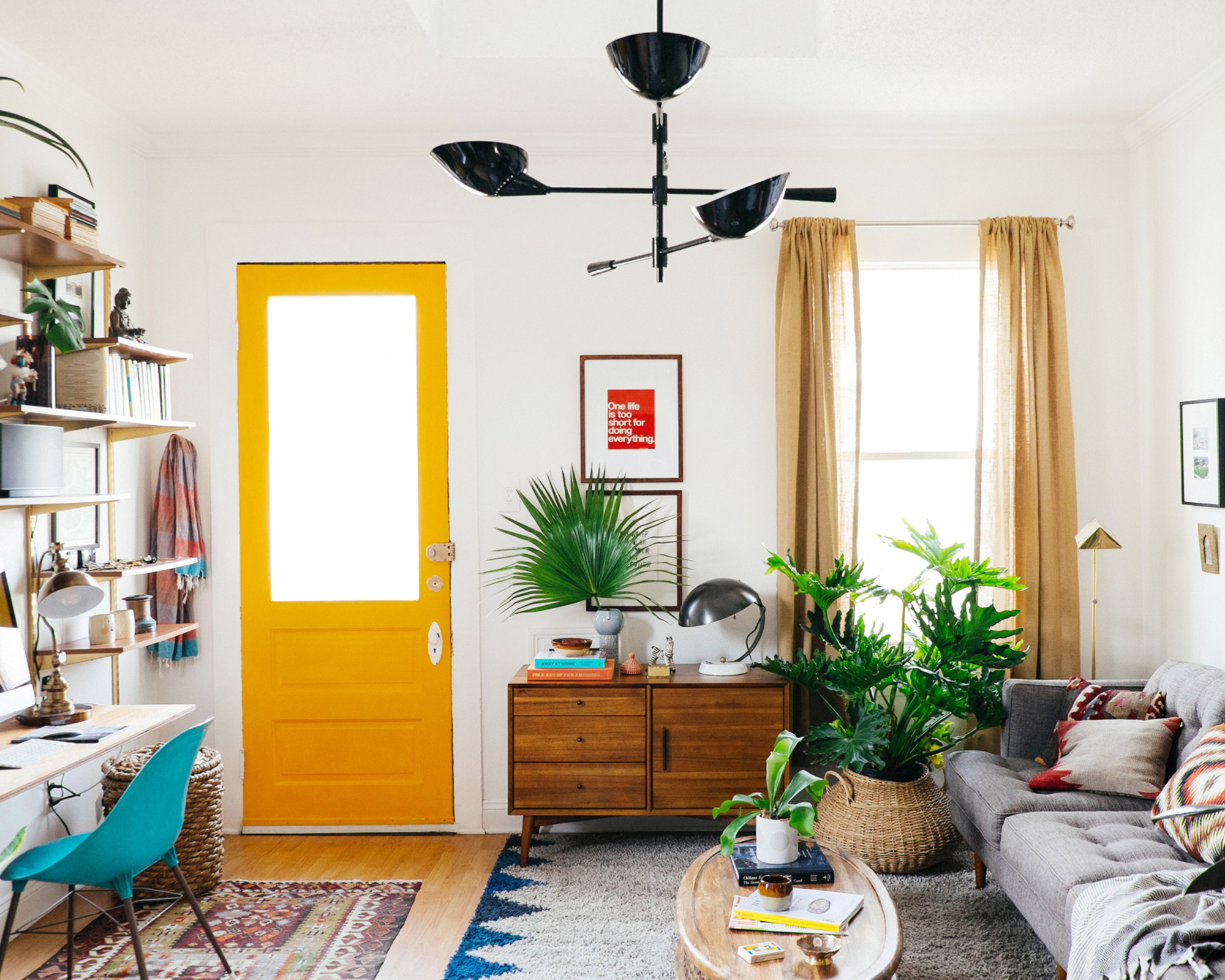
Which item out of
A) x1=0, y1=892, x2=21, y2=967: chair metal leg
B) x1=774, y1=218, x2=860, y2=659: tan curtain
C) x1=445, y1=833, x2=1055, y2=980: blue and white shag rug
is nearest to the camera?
x1=0, y1=892, x2=21, y2=967: chair metal leg

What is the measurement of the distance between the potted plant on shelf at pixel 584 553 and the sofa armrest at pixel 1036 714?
132 centimetres

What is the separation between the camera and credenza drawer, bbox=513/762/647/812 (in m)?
3.34

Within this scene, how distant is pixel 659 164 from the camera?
80.0 inches

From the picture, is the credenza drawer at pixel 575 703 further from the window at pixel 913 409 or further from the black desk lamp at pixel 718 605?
the window at pixel 913 409

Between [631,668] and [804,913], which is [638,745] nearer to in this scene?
[631,668]

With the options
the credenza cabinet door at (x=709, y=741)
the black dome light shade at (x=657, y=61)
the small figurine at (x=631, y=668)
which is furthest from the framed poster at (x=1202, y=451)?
the black dome light shade at (x=657, y=61)

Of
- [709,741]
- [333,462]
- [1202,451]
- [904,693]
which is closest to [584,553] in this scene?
[709,741]

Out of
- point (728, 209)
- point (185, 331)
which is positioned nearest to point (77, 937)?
point (185, 331)

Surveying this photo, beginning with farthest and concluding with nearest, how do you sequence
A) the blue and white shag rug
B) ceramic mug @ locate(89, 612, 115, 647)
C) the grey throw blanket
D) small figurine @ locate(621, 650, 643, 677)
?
1. small figurine @ locate(621, 650, 643, 677)
2. ceramic mug @ locate(89, 612, 115, 647)
3. the blue and white shag rug
4. the grey throw blanket

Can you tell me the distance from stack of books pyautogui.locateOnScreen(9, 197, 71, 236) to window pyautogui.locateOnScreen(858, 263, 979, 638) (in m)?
2.87

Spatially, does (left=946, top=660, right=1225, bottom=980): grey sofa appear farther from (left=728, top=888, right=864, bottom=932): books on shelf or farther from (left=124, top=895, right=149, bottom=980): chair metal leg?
(left=124, top=895, right=149, bottom=980): chair metal leg

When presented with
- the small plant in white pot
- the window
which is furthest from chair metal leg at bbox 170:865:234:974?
the window

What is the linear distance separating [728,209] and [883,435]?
6.82ft

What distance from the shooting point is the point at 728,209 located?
75.9 inches
